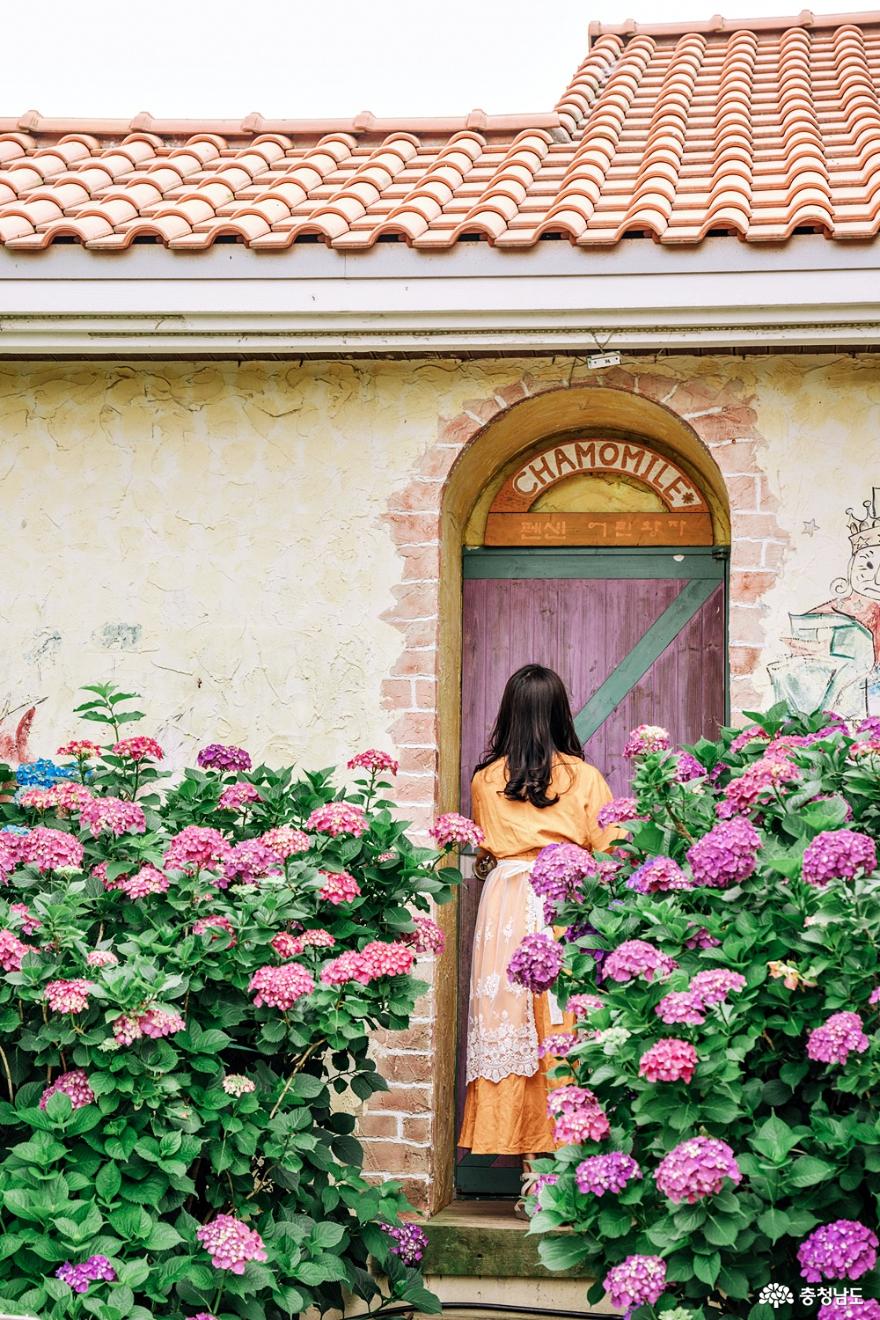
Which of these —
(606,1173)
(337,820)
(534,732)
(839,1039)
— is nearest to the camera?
(839,1039)

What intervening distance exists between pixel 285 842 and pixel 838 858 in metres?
1.43

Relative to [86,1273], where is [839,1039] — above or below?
above

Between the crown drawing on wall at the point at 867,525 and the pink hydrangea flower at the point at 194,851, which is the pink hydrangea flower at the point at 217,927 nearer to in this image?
the pink hydrangea flower at the point at 194,851

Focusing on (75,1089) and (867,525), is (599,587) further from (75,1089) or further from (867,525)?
(75,1089)

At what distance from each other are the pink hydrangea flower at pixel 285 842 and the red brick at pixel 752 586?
1.90 metres

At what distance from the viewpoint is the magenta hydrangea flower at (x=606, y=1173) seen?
304cm

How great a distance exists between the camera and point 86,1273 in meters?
3.23

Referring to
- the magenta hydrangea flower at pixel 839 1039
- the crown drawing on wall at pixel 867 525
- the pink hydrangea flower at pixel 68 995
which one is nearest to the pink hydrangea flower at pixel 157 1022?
the pink hydrangea flower at pixel 68 995

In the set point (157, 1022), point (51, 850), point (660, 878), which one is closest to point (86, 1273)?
point (157, 1022)

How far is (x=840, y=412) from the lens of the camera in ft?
16.7

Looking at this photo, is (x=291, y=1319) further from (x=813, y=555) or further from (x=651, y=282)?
(x=651, y=282)

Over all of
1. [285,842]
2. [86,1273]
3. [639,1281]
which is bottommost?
[86,1273]

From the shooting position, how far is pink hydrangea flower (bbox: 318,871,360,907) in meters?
3.81

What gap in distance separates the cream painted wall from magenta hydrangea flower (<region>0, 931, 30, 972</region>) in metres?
1.80
